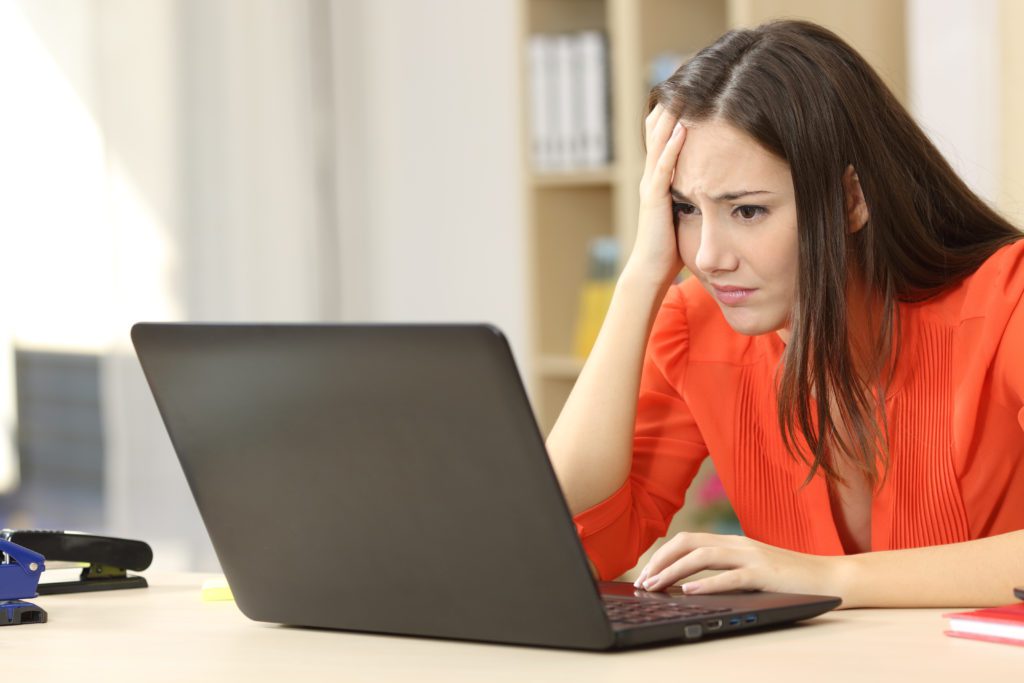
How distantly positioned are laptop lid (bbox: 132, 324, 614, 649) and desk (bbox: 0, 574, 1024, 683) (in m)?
0.03

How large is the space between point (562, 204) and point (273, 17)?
1.02m

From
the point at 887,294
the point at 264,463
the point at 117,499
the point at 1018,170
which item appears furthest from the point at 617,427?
the point at 117,499

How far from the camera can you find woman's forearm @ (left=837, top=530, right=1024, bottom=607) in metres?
1.17

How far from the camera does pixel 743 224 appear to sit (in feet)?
4.87

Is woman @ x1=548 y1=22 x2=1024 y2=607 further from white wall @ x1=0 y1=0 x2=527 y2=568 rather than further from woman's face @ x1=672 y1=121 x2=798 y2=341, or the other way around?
white wall @ x1=0 y1=0 x2=527 y2=568

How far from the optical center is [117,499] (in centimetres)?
334

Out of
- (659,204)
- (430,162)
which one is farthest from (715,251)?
(430,162)

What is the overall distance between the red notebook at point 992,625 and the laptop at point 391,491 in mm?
111

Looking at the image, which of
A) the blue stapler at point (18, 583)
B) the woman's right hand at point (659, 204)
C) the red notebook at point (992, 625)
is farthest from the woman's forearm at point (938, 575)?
the blue stapler at point (18, 583)

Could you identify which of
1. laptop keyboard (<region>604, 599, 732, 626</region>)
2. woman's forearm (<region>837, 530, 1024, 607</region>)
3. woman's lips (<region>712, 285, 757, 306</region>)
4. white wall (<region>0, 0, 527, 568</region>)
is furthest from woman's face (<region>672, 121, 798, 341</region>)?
white wall (<region>0, 0, 527, 568</region>)

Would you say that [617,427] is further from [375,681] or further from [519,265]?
[519,265]

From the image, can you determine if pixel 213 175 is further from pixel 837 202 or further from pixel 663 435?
pixel 837 202

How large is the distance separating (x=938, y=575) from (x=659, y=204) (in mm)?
581

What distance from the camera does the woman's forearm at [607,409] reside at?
62.1 inches
